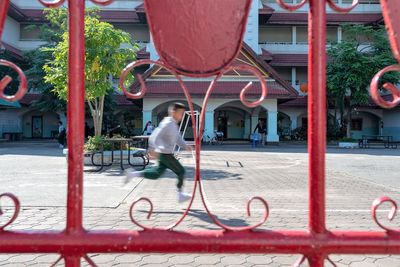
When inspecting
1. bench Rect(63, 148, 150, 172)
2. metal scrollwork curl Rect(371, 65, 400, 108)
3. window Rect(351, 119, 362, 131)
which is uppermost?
window Rect(351, 119, 362, 131)

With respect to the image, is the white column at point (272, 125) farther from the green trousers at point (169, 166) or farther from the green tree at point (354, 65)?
the green trousers at point (169, 166)

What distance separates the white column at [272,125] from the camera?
958 inches

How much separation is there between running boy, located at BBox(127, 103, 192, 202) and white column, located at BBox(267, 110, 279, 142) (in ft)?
68.2

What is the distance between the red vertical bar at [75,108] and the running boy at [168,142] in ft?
5.18

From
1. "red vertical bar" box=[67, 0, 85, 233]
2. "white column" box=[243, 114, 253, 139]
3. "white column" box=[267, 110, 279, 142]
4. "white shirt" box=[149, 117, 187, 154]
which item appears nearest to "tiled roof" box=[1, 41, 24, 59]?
"white column" box=[243, 114, 253, 139]

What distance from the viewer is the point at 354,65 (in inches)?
950

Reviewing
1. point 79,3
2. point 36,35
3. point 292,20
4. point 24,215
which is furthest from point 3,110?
point 79,3

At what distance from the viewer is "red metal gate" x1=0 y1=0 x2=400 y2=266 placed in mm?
1602

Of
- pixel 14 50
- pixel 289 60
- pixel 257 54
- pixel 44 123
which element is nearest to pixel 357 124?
pixel 289 60

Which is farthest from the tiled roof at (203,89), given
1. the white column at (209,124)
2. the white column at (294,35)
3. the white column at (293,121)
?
the white column at (294,35)

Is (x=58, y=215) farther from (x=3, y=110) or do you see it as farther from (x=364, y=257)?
(x=3, y=110)

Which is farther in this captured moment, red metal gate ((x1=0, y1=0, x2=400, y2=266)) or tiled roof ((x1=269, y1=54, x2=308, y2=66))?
tiled roof ((x1=269, y1=54, x2=308, y2=66))

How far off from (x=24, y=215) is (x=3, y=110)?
2733 centimetres

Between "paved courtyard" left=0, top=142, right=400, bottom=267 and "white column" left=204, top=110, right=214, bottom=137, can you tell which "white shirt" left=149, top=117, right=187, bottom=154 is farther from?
"white column" left=204, top=110, right=214, bottom=137
